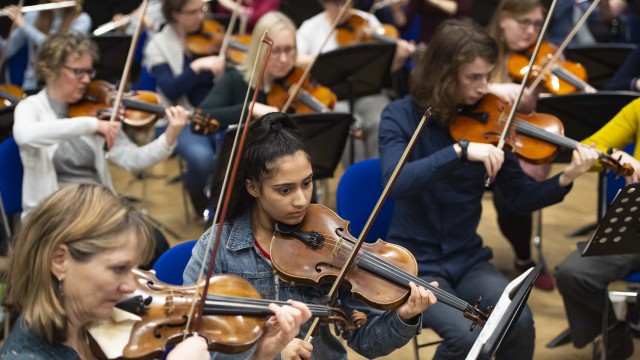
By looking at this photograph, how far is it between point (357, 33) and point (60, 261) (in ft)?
11.4

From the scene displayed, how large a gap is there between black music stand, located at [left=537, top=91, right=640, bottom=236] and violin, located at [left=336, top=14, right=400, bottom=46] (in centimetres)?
164

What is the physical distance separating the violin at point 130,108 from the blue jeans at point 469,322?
1389 millimetres

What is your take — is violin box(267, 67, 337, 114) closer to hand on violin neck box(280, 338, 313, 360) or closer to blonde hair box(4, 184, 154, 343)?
hand on violin neck box(280, 338, 313, 360)

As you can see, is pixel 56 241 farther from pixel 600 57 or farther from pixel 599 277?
pixel 600 57

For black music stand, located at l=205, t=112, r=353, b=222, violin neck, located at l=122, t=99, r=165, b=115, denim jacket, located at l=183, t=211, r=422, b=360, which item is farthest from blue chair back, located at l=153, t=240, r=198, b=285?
violin neck, located at l=122, t=99, r=165, b=115

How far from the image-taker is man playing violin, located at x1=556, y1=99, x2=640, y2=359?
9.20 ft

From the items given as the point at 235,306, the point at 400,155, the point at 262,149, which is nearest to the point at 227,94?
the point at 400,155

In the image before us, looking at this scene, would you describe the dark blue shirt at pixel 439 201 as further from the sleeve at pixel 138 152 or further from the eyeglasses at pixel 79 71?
the eyeglasses at pixel 79 71

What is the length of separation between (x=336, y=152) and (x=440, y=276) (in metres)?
0.89

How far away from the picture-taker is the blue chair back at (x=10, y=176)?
3004mm

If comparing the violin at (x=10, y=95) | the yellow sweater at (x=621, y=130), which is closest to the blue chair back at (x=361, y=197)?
the yellow sweater at (x=621, y=130)

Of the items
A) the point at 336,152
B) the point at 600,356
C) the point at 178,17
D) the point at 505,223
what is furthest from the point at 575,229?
the point at 178,17

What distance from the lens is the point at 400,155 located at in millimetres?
2549

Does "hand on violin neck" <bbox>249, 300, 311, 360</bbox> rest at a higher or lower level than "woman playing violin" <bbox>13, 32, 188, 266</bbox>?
higher
